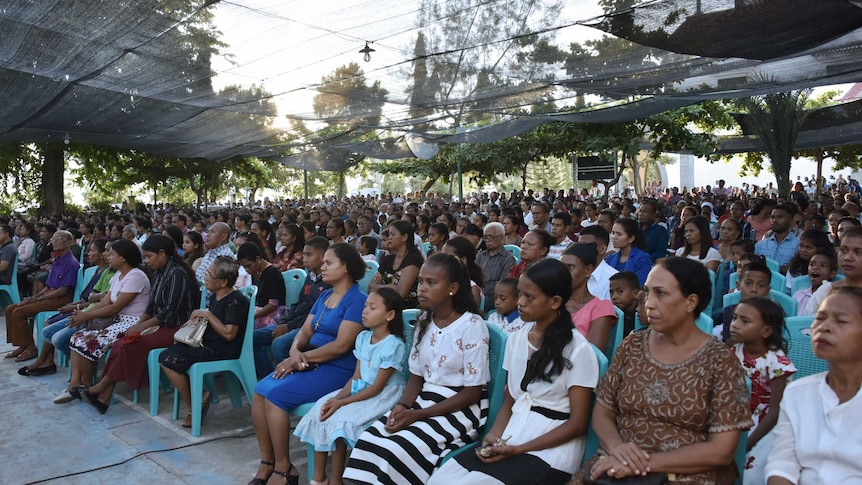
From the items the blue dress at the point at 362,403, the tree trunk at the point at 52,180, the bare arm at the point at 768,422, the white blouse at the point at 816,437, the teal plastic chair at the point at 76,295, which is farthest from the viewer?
the tree trunk at the point at 52,180

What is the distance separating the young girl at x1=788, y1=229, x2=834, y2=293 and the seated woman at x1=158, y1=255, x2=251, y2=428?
11.6 feet

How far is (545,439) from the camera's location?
2334 mm

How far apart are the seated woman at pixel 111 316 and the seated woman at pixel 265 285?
728 millimetres

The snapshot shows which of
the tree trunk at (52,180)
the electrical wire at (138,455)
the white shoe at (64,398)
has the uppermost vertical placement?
the tree trunk at (52,180)

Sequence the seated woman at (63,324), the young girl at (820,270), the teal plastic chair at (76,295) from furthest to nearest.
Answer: the teal plastic chair at (76,295)
the seated woman at (63,324)
the young girl at (820,270)

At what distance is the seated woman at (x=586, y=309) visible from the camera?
301 cm

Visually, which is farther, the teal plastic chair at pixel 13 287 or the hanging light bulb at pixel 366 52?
the teal plastic chair at pixel 13 287

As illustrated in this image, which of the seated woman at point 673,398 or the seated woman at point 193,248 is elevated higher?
the seated woman at point 193,248

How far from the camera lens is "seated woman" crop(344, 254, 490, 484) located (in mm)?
2600

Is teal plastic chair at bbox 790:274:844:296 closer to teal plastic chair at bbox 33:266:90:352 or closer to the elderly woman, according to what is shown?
the elderly woman

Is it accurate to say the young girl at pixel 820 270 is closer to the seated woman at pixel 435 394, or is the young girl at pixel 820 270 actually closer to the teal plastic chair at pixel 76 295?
the seated woman at pixel 435 394

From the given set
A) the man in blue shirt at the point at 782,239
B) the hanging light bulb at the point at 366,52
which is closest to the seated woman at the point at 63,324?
the hanging light bulb at the point at 366,52

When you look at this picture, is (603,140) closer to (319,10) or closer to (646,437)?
(319,10)

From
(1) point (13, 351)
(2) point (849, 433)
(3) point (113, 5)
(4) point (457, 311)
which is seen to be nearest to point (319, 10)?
(3) point (113, 5)
